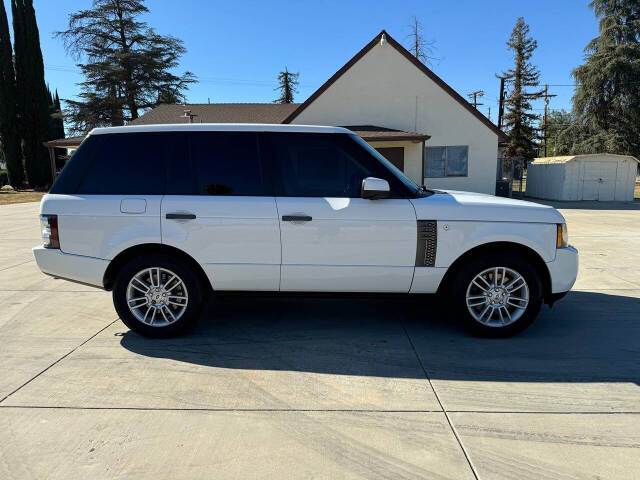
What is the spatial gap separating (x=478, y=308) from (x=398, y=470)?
7.25 ft

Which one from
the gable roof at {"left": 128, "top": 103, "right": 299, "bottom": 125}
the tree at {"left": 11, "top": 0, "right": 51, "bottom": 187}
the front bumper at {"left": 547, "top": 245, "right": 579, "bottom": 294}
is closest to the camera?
the front bumper at {"left": 547, "top": 245, "right": 579, "bottom": 294}

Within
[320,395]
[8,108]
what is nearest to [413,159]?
[320,395]

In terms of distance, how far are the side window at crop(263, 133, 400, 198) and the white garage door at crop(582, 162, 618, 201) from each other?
21.8 meters

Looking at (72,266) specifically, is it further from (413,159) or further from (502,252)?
(413,159)

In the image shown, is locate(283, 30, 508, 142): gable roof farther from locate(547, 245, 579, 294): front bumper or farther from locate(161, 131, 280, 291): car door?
locate(547, 245, 579, 294): front bumper

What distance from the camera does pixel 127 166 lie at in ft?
13.6

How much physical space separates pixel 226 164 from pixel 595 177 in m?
23.0

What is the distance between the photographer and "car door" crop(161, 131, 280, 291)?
400 cm

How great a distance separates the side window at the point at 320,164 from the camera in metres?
4.09

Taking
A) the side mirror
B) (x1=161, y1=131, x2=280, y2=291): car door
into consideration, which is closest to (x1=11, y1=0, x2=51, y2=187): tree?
(x1=161, y1=131, x2=280, y2=291): car door

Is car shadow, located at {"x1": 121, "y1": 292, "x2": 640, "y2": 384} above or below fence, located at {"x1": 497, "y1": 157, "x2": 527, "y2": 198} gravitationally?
below

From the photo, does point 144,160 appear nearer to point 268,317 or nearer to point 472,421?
point 268,317

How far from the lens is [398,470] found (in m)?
2.43

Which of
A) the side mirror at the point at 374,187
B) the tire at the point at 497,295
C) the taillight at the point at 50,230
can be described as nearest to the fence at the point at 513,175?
the tire at the point at 497,295
